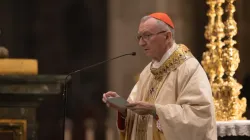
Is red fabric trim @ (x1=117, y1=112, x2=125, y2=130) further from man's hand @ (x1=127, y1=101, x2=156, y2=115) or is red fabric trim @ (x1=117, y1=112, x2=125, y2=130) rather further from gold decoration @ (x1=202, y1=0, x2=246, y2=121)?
gold decoration @ (x1=202, y1=0, x2=246, y2=121)

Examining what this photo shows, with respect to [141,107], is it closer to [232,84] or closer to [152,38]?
[152,38]

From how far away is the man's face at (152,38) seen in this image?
15.1ft

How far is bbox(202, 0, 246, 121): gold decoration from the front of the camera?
6941mm

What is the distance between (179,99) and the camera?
14.7 feet

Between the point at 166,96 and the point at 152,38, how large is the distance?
0.41 m

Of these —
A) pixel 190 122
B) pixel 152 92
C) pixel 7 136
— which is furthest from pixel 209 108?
pixel 7 136

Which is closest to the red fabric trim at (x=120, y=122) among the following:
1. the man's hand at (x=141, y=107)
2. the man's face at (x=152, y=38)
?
the man's hand at (x=141, y=107)

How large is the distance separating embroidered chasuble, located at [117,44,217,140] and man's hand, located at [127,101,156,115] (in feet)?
0.16

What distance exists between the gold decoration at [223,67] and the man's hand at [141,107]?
2592mm

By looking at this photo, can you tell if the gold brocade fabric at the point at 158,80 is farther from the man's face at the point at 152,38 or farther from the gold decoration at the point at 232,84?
the gold decoration at the point at 232,84

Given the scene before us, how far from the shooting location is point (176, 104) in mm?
4469

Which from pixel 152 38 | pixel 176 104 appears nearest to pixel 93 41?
pixel 152 38

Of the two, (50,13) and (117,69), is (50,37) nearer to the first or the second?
(50,13)

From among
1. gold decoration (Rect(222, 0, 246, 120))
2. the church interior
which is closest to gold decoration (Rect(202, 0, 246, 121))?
gold decoration (Rect(222, 0, 246, 120))
